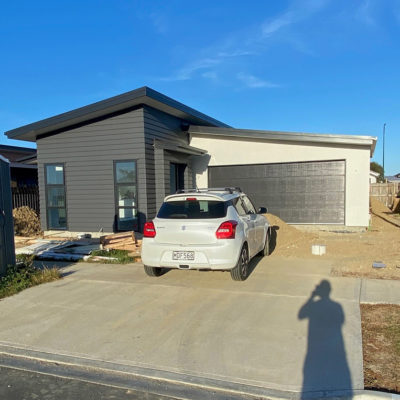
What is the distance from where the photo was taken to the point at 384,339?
3.91 metres

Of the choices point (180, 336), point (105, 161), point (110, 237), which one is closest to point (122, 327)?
point (180, 336)

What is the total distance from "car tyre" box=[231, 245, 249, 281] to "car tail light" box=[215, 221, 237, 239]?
506 millimetres

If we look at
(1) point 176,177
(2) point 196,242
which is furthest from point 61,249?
(2) point 196,242

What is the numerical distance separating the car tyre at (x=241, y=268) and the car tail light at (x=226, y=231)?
19.9 inches

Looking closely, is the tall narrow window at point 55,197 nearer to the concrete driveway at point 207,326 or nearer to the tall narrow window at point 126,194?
the tall narrow window at point 126,194

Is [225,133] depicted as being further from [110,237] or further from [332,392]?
[332,392]

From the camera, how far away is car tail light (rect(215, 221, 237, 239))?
5797mm

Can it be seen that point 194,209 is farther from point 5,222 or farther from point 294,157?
point 294,157

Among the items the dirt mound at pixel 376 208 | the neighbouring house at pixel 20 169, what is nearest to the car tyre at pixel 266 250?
the dirt mound at pixel 376 208

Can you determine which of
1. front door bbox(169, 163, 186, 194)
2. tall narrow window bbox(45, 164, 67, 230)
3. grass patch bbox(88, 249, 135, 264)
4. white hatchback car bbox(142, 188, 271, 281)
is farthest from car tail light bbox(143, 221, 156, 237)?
tall narrow window bbox(45, 164, 67, 230)

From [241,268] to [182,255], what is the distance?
3.63ft

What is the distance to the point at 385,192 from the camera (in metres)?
26.1

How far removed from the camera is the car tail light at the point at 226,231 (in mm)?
5797

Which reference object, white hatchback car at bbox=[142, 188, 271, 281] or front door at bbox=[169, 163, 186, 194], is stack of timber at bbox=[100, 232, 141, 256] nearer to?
white hatchback car at bbox=[142, 188, 271, 281]
